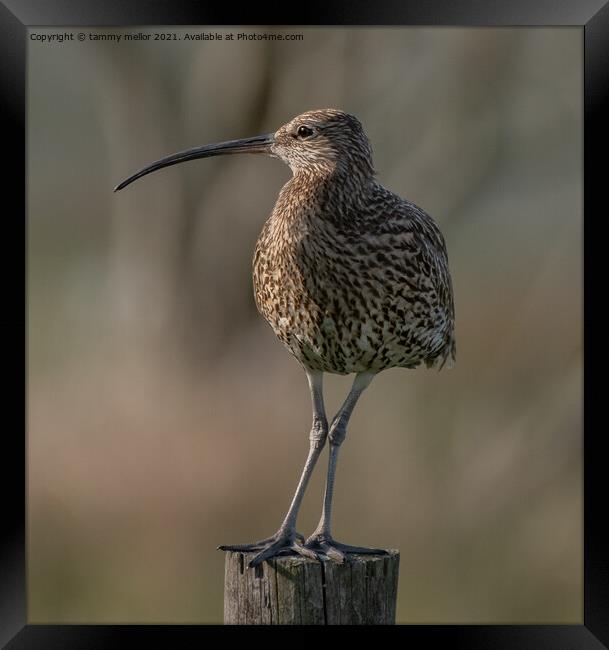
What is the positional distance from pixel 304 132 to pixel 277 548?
2745 mm

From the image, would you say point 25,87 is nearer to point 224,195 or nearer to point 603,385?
point 603,385

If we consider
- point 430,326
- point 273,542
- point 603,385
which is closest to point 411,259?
point 430,326

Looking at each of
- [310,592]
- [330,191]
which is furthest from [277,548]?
[330,191]

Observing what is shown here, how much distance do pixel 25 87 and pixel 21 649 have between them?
11.1ft

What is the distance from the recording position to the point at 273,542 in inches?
273

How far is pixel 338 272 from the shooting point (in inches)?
270

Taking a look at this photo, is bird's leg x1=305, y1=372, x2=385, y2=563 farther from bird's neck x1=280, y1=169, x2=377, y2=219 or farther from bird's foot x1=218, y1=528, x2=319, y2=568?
bird's neck x1=280, y1=169, x2=377, y2=219

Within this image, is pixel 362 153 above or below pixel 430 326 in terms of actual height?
above

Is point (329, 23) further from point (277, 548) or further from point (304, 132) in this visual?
point (277, 548)

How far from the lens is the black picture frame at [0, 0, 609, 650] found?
6.38m

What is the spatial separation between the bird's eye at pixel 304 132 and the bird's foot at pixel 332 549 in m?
2.65

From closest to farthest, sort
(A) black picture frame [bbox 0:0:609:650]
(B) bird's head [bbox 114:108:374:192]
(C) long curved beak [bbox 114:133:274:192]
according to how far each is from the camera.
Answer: (A) black picture frame [bbox 0:0:609:650]
(B) bird's head [bbox 114:108:374:192]
(C) long curved beak [bbox 114:133:274:192]

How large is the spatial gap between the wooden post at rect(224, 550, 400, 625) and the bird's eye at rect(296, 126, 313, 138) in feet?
9.12

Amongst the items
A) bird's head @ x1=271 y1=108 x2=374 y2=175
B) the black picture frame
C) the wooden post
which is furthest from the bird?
the black picture frame
